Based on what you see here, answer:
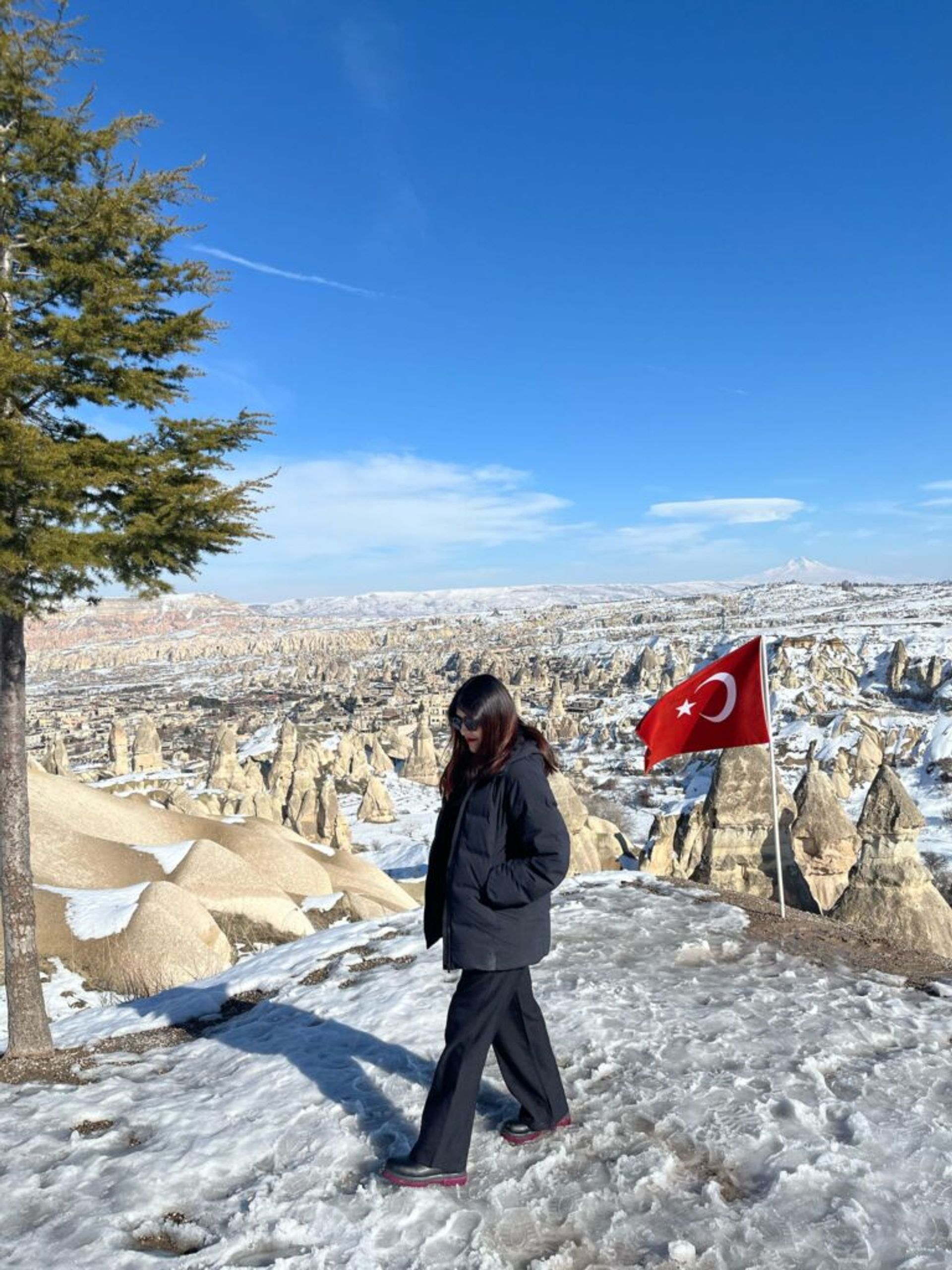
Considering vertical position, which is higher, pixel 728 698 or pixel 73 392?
pixel 73 392

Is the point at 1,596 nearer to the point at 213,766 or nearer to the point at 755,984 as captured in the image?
the point at 755,984

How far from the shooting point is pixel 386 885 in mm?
29516

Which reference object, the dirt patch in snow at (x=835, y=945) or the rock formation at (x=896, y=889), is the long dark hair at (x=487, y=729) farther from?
the rock formation at (x=896, y=889)

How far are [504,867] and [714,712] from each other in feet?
19.3

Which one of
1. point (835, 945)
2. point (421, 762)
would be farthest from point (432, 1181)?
point (421, 762)

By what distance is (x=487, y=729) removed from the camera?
4082mm

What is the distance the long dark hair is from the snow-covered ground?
7.05 ft

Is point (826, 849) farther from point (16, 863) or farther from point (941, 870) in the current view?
point (16, 863)

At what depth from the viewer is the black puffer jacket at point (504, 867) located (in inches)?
156

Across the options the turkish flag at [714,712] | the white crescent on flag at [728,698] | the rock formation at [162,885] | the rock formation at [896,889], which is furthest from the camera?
the rock formation at [162,885]

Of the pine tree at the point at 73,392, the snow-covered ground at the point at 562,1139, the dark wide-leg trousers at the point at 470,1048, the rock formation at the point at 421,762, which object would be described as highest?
the pine tree at the point at 73,392

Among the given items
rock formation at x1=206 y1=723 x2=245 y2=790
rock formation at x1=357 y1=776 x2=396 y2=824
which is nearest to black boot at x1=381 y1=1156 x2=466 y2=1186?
rock formation at x1=357 y1=776 x2=396 y2=824

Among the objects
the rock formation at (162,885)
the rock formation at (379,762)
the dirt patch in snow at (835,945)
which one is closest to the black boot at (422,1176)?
the dirt patch in snow at (835,945)

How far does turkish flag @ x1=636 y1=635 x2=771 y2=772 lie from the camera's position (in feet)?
29.3
